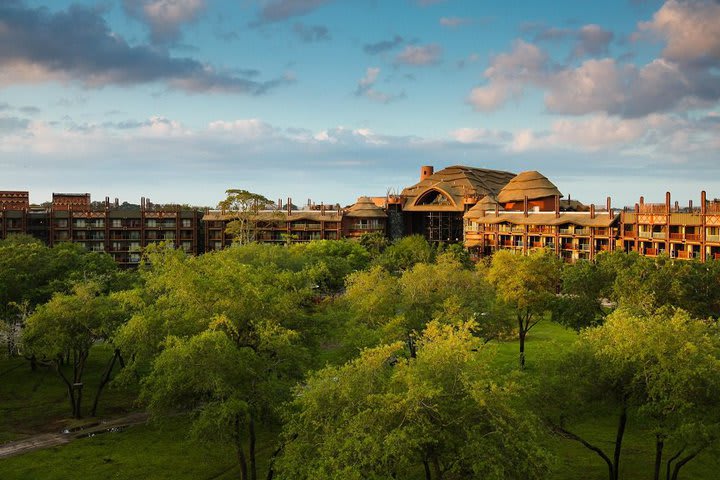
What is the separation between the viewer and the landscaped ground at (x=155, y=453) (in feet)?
115

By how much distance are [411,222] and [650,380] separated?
392ft

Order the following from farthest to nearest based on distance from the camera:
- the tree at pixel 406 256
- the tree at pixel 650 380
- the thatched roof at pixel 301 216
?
the thatched roof at pixel 301 216, the tree at pixel 406 256, the tree at pixel 650 380

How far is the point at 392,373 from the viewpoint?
93.4 feet

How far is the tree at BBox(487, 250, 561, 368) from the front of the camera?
5351 centimetres

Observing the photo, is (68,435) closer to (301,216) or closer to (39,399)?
(39,399)

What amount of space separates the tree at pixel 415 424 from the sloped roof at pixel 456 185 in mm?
116656

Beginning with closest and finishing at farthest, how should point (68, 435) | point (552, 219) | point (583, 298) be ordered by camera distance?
point (68, 435)
point (583, 298)
point (552, 219)

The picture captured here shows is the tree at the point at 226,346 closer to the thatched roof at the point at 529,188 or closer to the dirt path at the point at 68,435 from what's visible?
the dirt path at the point at 68,435

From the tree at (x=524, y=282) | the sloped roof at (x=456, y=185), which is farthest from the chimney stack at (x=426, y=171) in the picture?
the tree at (x=524, y=282)

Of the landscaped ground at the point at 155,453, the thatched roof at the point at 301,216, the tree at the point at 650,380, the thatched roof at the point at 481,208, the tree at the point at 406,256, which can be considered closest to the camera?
the tree at the point at 650,380

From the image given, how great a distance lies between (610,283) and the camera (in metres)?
53.3

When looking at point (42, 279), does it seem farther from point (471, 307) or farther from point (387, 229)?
point (387, 229)

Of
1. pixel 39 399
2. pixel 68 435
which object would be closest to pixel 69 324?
pixel 68 435

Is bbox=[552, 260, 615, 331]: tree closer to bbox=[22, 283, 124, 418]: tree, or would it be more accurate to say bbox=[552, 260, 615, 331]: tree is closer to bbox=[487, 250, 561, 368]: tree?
bbox=[487, 250, 561, 368]: tree
